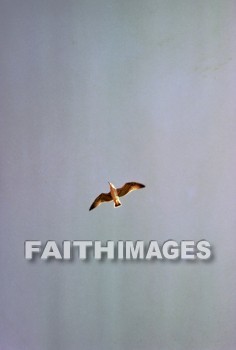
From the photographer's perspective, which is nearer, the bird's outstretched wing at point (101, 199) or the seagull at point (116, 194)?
the seagull at point (116, 194)

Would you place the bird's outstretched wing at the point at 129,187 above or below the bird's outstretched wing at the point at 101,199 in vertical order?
above

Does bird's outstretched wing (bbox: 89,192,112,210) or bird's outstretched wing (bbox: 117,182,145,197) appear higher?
bird's outstretched wing (bbox: 117,182,145,197)

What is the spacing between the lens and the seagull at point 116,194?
705 centimetres

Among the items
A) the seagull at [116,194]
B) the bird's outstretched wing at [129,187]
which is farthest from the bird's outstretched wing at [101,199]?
the bird's outstretched wing at [129,187]

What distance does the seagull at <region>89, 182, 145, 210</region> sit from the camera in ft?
23.1

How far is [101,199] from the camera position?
723 cm

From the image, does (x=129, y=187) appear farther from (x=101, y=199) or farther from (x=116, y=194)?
(x=101, y=199)

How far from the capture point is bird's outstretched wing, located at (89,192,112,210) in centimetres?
716

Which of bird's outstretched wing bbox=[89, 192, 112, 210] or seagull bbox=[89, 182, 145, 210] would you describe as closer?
seagull bbox=[89, 182, 145, 210]

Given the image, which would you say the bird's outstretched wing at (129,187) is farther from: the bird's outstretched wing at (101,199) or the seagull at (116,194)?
the bird's outstretched wing at (101,199)

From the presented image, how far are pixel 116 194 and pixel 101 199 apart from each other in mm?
254

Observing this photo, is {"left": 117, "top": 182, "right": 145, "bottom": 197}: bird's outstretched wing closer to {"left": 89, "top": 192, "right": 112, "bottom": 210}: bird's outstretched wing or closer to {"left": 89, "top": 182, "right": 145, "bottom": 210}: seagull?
{"left": 89, "top": 182, "right": 145, "bottom": 210}: seagull

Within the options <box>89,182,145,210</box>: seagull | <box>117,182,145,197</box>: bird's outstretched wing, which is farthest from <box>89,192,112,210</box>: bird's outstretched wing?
→ <box>117,182,145,197</box>: bird's outstretched wing

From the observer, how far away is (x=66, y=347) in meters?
8.80
